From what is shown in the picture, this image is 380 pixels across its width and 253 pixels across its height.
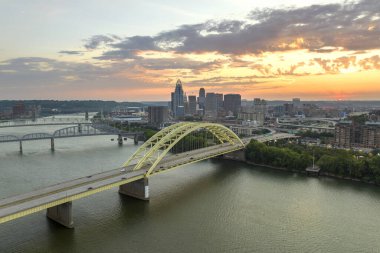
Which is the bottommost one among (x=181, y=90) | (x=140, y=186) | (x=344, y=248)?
(x=344, y=248)

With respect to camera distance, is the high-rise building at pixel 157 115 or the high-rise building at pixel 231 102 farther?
the high-rise building at pixel 231 102

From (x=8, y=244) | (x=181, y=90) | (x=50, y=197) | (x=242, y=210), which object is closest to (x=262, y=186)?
(x=242, y=210)

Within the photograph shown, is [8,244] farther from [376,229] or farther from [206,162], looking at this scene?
[206,162]

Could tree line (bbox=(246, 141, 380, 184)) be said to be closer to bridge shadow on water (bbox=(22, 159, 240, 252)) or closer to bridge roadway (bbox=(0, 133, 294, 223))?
bridge shadow on water (bbox=(22, 159, 240, 252))

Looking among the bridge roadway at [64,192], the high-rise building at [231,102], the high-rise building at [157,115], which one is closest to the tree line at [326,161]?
the bridge roadway at [64,192]

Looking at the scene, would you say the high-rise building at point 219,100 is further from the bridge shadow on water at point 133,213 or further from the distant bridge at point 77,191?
the bridge shadow on water at point 133,213

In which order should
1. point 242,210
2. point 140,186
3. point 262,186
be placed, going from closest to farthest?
point 242,210 → point 140,186 → point 262,186
